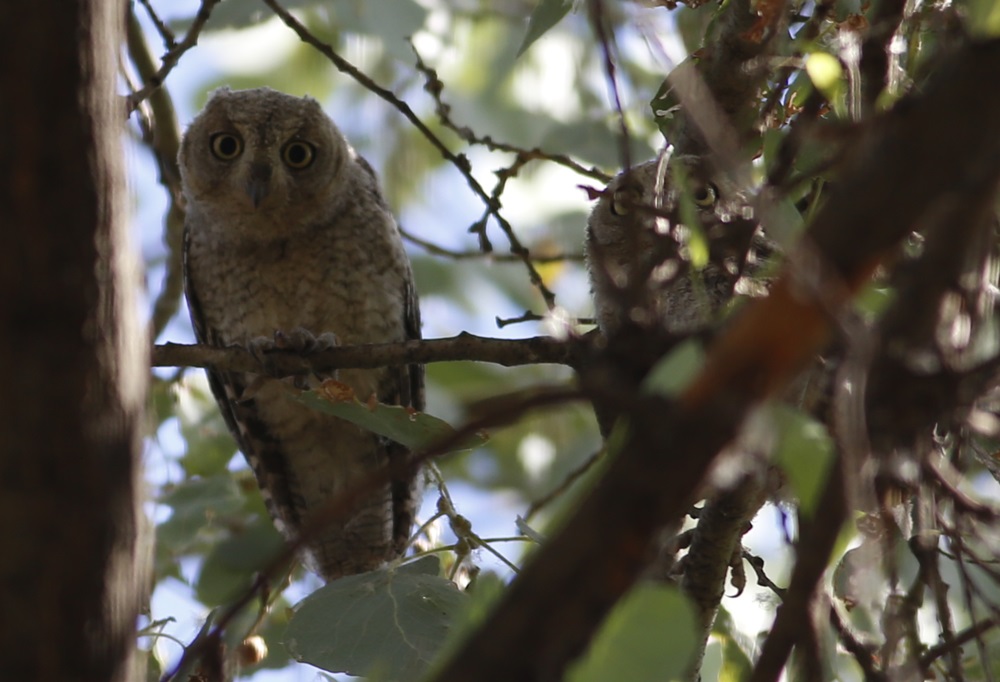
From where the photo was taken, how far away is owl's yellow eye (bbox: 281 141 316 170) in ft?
13.4

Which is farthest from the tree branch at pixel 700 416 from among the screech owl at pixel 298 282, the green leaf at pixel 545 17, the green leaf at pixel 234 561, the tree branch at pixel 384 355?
the screech owl at pixel 298 282

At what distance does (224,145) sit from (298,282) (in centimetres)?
60

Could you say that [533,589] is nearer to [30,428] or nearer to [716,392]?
[716,392]

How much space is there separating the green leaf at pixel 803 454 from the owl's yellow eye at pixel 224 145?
3.39 metres

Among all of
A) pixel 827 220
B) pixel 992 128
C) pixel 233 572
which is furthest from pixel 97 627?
pixel 233 572

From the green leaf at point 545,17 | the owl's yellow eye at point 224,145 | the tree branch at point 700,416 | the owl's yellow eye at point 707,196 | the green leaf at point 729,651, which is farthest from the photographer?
the owl's yellow eye at point 224,145

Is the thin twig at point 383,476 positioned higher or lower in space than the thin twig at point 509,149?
lower

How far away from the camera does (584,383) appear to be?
94cm

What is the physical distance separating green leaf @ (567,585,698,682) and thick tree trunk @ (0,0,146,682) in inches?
18.1

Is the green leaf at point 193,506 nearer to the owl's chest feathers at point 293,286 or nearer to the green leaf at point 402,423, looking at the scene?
the owl's chest feathers at point 293,286

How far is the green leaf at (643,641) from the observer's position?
1050 mm

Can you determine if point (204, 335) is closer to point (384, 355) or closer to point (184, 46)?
point (184, 46)

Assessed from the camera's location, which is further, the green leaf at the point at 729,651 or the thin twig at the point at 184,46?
the thin twig at the point at 184,46

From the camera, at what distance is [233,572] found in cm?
339
